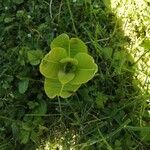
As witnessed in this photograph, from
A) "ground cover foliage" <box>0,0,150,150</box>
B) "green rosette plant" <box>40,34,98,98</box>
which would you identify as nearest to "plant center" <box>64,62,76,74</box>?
"green rosette plant" <box>40,34,98,98</box>

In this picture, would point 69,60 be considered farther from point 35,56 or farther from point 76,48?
point 35,56

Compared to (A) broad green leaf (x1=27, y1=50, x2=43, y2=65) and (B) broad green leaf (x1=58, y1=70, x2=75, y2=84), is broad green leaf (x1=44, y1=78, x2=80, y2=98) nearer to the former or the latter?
(B) broad green leaf (x1=58, y1=70, x2=75, y2=84)

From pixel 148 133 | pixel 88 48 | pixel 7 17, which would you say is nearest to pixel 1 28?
pixel 7 17

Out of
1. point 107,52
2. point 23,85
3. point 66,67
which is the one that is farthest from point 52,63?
point 107,52

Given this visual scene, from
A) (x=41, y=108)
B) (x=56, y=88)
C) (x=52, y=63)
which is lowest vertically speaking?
(x=41, y=108)

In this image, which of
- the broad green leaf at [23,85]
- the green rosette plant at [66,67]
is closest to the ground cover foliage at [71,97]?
the broad green leaf at [23,85]

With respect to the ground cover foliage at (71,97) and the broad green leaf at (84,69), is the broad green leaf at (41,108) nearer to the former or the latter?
the ground cover foliage at (71,97)
